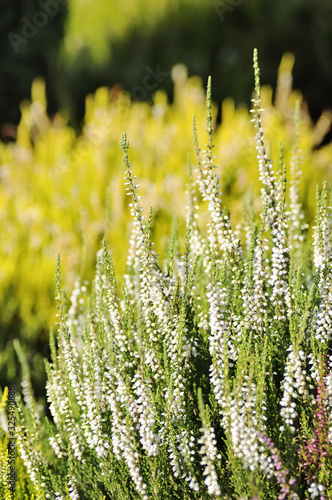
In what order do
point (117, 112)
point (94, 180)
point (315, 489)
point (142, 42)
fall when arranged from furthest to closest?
point (142, 42)
point (117, 112)
point (94, 180)
point (315, 489)

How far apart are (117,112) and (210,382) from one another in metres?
5.55

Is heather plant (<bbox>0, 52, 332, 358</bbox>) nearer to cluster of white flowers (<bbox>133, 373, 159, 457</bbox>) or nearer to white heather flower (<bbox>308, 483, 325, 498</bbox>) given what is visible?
cluster of white flowers (<bbox>133, 373, 159, 457</bbox>)

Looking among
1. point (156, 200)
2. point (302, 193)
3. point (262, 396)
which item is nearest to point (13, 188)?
point (156, 200)

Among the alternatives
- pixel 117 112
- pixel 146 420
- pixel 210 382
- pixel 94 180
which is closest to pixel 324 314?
pixel 210 382

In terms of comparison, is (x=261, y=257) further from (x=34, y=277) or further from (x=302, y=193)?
(x=302, y=193)

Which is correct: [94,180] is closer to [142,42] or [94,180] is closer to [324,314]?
[142,42]

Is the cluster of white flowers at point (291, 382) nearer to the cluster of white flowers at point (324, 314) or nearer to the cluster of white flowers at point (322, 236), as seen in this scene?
the cluster of white flowers at point (324, 314)

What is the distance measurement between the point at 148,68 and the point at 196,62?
26.3 inches

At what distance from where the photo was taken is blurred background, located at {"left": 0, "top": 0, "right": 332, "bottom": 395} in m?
4.65

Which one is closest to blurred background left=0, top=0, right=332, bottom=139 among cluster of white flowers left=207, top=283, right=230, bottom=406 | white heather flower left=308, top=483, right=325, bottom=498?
cluster of white flowers left=207, top=283, right=230, bottom=406

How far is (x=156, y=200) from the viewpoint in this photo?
16.4 feet

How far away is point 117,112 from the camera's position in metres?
7.12

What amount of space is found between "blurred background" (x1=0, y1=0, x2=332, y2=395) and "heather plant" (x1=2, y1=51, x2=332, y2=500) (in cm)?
188

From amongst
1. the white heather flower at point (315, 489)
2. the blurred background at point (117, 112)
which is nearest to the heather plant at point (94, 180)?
the blurred background at point (117, 112)
